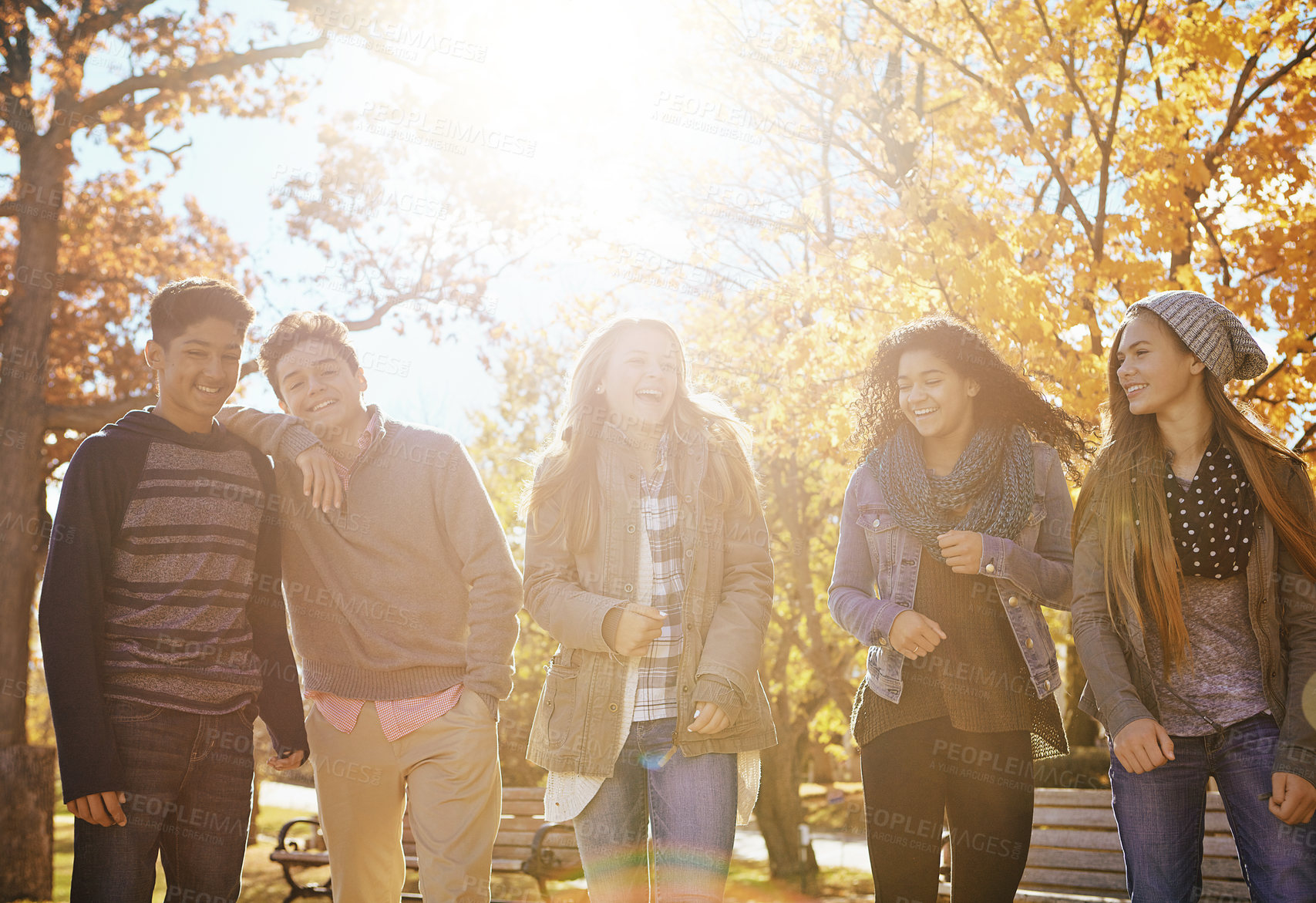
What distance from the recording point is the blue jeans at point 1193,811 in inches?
107

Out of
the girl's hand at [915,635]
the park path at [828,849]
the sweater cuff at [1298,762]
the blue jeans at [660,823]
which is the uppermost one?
the girl's hand at [915,635]

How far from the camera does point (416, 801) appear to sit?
328cm

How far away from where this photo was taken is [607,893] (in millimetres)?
2982

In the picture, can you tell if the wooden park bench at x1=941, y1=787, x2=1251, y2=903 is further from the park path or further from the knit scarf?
the park path

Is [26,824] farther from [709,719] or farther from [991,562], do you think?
[991,562]

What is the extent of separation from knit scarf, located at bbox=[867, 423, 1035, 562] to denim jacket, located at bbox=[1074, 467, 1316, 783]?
0.26 m

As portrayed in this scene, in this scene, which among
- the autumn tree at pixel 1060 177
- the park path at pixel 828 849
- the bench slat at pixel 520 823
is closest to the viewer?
the autumn tree at pixel 1060 177

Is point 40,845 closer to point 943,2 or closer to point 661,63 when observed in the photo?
point 661,63

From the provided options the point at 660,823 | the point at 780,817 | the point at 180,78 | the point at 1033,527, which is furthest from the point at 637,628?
the point at 180,78

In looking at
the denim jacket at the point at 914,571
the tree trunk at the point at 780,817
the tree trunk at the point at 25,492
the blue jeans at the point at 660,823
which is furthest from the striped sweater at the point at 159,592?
the tree trunk at the point at 780,817

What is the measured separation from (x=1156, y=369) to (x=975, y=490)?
0.68 meters

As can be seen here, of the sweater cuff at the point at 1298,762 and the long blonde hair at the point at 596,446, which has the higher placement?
the long blonde hair at the point at 596,446

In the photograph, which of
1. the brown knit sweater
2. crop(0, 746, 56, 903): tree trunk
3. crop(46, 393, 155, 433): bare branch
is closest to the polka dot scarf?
the brown knit sweater

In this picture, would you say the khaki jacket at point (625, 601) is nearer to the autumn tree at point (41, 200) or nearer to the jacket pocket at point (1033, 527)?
the jacket pocket at point (1033, 527)
